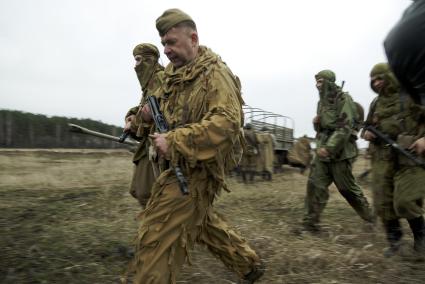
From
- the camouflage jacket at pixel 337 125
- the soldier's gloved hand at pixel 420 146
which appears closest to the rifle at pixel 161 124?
the soldier's gloved hand at pixel 420 146

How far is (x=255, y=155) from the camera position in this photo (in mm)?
11500

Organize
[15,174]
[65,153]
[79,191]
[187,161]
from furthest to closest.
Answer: [65,153] → [15,174] → [79,191] → [187,161]

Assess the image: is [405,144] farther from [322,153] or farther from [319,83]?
[319,83]

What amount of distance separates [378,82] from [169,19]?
2853 millimetres

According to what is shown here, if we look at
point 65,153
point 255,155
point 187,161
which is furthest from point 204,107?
point 65,153

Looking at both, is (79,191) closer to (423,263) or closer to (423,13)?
(423,263)

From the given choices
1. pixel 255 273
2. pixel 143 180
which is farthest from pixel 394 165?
pixel 143 180

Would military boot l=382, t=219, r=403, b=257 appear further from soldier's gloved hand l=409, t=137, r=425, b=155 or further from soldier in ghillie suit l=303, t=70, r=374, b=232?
soldier's gloved hand l=409, t=137, r=425, b=155

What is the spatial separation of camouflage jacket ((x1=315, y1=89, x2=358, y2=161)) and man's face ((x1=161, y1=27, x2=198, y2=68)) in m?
3.02

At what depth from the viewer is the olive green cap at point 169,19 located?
3053 millimetres

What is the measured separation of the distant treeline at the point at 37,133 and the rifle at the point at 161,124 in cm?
2044

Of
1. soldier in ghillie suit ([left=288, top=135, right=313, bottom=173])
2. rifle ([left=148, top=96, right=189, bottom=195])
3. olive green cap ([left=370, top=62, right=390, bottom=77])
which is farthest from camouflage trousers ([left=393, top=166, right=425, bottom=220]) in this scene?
soldier in ghillie suit ([left=288, top=135, right=313, bottom=173])

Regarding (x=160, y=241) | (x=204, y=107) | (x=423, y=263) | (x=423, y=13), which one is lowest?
(x=423, y=263)

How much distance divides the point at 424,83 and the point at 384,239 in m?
4.08
